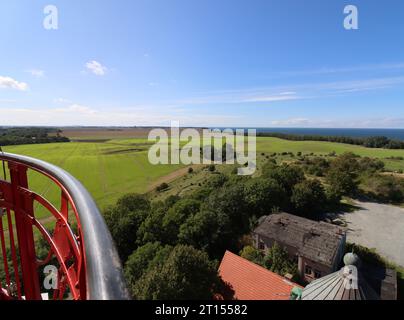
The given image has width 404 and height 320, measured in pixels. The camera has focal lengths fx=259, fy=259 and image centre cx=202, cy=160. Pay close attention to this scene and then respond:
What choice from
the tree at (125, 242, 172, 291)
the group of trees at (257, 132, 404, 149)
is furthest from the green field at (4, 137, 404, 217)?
the tree at (125, 242, 172, 291)

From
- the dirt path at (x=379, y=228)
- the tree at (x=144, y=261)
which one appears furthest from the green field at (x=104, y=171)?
the dirt path at (x=379, y=228)

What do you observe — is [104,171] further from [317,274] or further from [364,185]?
[364,185]

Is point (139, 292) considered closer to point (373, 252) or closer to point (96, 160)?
point (373, 252)

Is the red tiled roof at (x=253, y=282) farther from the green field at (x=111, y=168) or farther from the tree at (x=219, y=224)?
the green field at (x=111, y=168)

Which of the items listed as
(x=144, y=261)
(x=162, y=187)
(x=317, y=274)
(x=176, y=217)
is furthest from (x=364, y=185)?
(x=144, y=261)

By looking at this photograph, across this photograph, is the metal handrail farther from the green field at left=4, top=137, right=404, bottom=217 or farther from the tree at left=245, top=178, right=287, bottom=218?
the green field at left=4, top=137, right=404, bottom=217
